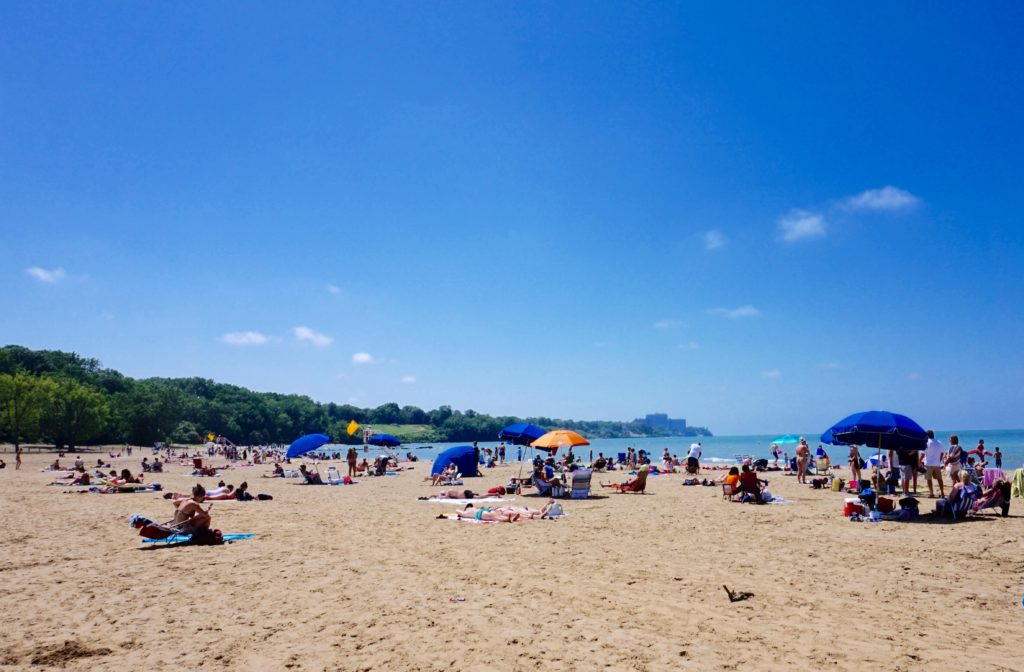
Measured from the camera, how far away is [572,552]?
32.4 feet

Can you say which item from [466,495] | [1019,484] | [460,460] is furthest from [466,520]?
[1019,484]

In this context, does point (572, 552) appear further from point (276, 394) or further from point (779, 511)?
point (276, 394)

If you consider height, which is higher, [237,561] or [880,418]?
[880,418]

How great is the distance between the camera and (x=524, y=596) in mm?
7281

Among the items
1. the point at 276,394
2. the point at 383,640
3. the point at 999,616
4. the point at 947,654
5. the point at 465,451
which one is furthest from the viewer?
the point at 276,394

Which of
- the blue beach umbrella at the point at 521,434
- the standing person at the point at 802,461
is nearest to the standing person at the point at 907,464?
the standing person at the point at 802,461

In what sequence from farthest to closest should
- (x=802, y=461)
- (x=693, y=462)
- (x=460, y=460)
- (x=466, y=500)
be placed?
1. (x=693, y=462)
2. (x=460, y=460)
3. (x=802, y=461)
4. (x=466, y=500)

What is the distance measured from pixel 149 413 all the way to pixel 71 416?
15832mm

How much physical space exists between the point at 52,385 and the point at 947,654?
236 ft

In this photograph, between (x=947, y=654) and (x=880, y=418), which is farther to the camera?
(x=880, y=418)

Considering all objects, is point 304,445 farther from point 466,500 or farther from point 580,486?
point 580,486

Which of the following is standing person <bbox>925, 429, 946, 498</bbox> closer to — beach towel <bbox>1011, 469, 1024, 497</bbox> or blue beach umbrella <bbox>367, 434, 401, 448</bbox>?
beach towel <bbox>1011, 469, 1024, 497</bbox>

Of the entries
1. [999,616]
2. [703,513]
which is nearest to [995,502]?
[703,513]

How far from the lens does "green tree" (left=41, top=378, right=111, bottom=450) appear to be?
58219mm
